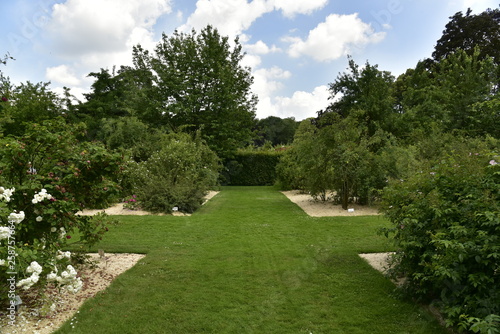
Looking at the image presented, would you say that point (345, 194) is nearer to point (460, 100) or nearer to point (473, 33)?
point (460, 100)

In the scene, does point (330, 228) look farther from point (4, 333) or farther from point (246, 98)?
point (246, 98)

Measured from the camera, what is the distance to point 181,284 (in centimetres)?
430

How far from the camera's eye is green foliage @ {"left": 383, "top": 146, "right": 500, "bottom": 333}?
270 centimetres

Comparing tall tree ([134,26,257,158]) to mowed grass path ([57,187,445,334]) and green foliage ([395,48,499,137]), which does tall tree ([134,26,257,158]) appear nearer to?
green foliage ([395,48,499,137])

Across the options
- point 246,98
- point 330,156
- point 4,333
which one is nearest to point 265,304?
point 4,333

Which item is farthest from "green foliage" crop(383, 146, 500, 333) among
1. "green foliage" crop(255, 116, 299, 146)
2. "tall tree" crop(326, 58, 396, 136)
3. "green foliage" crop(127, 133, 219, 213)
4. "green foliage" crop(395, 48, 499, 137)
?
"green foliage" crop(255, 116, 299, 146)

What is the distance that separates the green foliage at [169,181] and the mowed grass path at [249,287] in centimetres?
272

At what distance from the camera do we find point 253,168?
21.8 metres

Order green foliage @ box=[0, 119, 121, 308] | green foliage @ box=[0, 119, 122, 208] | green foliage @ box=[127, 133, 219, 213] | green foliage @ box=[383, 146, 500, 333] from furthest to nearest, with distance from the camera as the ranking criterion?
green foliage @ box=[127, 133, 219, 213], green foliage @ box=[0, 119, 122, 208], green foliage @ box=[0, 119, 121, 308], green foliage @ box=[383, 146, 500, 333]

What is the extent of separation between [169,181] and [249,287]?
7.05 meters

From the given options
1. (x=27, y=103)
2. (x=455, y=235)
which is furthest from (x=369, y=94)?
(x=27, y=103)

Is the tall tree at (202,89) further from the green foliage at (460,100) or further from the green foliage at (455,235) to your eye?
the green foliage at (455,235)

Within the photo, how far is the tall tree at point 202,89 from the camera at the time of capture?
19.7m

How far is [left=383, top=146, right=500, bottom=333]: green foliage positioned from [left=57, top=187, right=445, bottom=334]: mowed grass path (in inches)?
17.7
